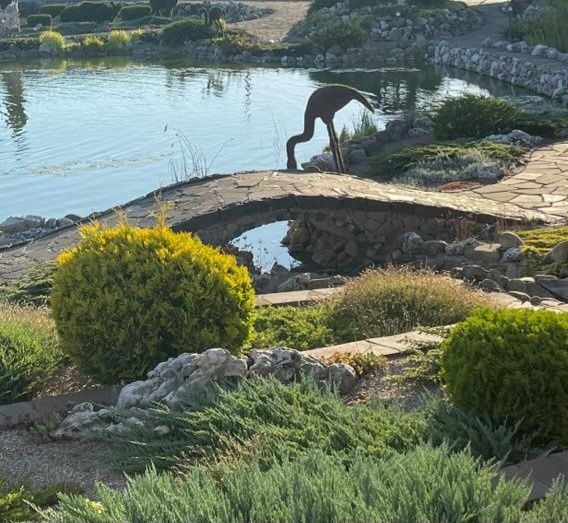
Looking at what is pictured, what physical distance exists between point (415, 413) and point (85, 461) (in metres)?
1.72

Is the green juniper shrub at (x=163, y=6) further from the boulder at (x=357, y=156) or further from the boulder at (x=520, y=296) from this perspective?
the boulder at (x=520, y=296)

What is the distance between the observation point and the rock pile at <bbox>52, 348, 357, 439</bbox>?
532cm

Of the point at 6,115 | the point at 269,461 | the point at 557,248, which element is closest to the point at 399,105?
the point at 6,115

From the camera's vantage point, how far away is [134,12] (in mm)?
41500

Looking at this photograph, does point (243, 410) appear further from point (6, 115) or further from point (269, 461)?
point (6, 115)

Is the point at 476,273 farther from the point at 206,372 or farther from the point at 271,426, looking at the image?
the point at 271,426

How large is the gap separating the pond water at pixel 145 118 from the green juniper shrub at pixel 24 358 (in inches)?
304

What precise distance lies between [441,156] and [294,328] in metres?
8.06

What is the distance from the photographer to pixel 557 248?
369 inches

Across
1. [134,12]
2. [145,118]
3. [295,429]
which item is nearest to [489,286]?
[295,429]

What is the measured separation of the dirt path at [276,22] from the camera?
35156mm

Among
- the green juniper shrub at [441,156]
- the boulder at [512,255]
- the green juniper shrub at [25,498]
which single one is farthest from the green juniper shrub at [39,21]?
the green juniper shrub at [25,498]

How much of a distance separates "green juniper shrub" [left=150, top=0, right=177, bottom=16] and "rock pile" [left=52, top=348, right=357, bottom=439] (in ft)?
123

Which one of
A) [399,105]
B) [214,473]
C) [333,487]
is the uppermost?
[333,487]
